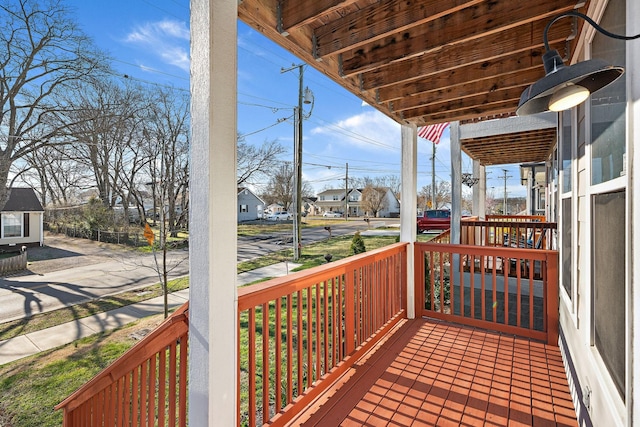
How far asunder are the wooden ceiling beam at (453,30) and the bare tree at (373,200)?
2890 centimetres

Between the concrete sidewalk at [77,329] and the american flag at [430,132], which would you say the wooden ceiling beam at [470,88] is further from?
the concrete sidewalk at [77,329]

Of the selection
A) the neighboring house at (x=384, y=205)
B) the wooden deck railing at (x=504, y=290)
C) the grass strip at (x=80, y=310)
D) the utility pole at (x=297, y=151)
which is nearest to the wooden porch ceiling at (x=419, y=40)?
the wooden deck railing at (x=504, y=290)

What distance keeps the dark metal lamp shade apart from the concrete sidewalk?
562 cm

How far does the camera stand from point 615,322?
3.50ft

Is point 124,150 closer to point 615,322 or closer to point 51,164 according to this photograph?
point 51,164

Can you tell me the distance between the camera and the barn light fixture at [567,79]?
834 mm

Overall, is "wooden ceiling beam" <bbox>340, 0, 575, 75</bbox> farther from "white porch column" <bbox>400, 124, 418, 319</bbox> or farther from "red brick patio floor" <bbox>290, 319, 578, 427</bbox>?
"red brick patio floor" <bbox>290, 319, 578, 427</bbox>

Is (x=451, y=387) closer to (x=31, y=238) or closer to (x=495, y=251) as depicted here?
(x=495, y=251)

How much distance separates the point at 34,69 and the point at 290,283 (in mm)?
4957

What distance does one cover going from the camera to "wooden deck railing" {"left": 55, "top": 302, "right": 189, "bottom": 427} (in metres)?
1.25

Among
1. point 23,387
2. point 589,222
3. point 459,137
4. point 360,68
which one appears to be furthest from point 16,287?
point 459,137

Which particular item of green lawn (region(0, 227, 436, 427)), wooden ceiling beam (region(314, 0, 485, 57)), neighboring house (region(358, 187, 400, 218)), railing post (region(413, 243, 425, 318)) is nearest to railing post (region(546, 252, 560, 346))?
railing post (region(413, 243, 425, 318))

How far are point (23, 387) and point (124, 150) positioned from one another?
3.26m

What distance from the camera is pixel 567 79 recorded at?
86cm
